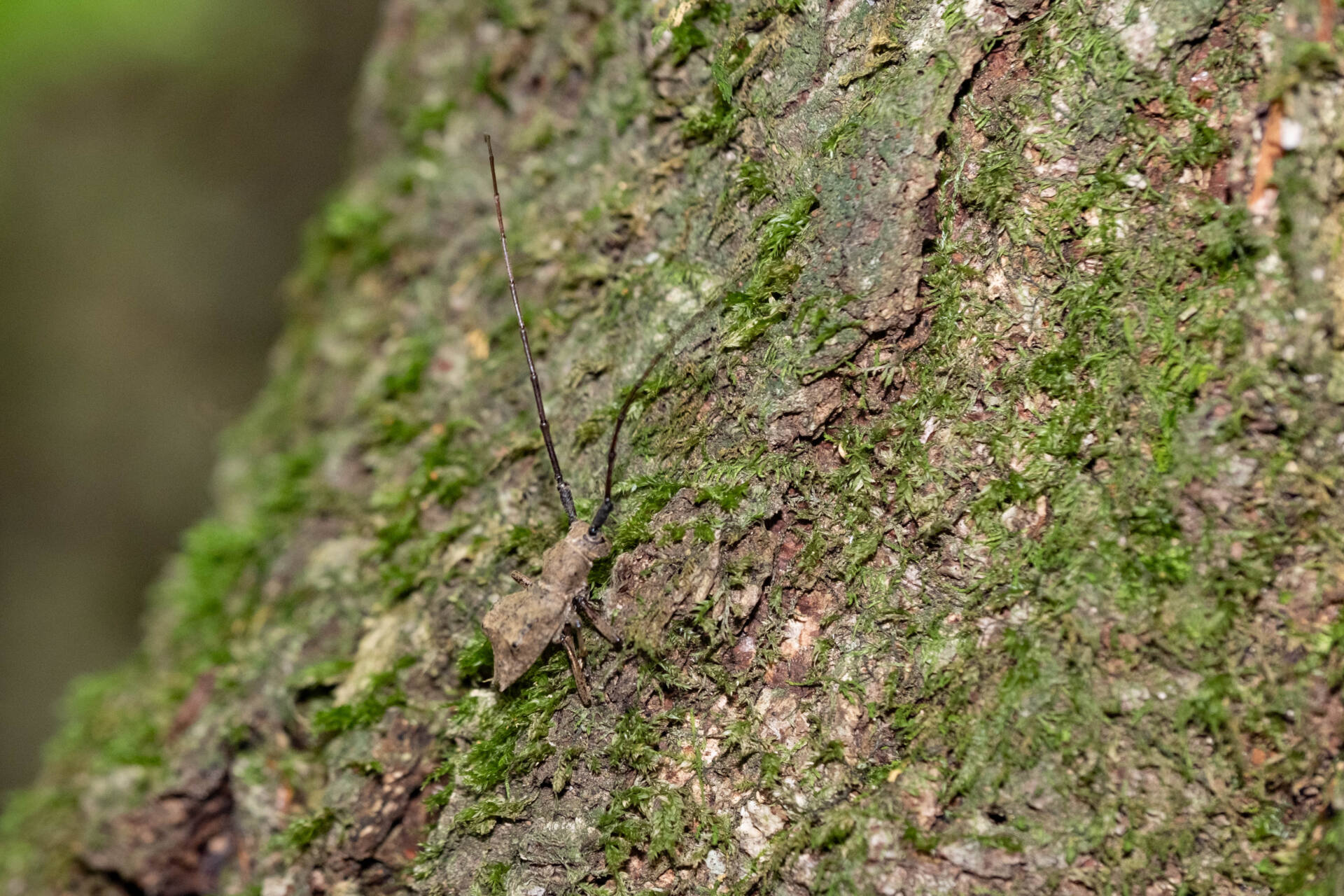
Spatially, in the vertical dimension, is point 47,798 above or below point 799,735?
above

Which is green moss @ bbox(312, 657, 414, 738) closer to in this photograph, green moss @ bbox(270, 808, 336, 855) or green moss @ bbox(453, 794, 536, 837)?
green moss @ bbox(270, 808, 336, 855)

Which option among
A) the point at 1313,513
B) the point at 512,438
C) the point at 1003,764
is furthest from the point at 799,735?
the point at 512,438

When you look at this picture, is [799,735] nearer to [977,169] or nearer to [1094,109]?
[977,169]

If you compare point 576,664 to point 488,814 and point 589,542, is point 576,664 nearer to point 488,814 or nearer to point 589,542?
point 589,542

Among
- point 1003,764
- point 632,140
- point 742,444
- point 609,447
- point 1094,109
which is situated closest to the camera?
point 1003,764

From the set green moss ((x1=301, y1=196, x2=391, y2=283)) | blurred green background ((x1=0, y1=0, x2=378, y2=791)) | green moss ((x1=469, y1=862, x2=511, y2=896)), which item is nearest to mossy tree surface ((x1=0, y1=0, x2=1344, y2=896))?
green moss ((x1=469, y1=862, x2=511, y2=896))

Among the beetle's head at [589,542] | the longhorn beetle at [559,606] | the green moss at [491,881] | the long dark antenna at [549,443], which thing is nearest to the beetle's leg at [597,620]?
the longhorn beetle at [559,606]
